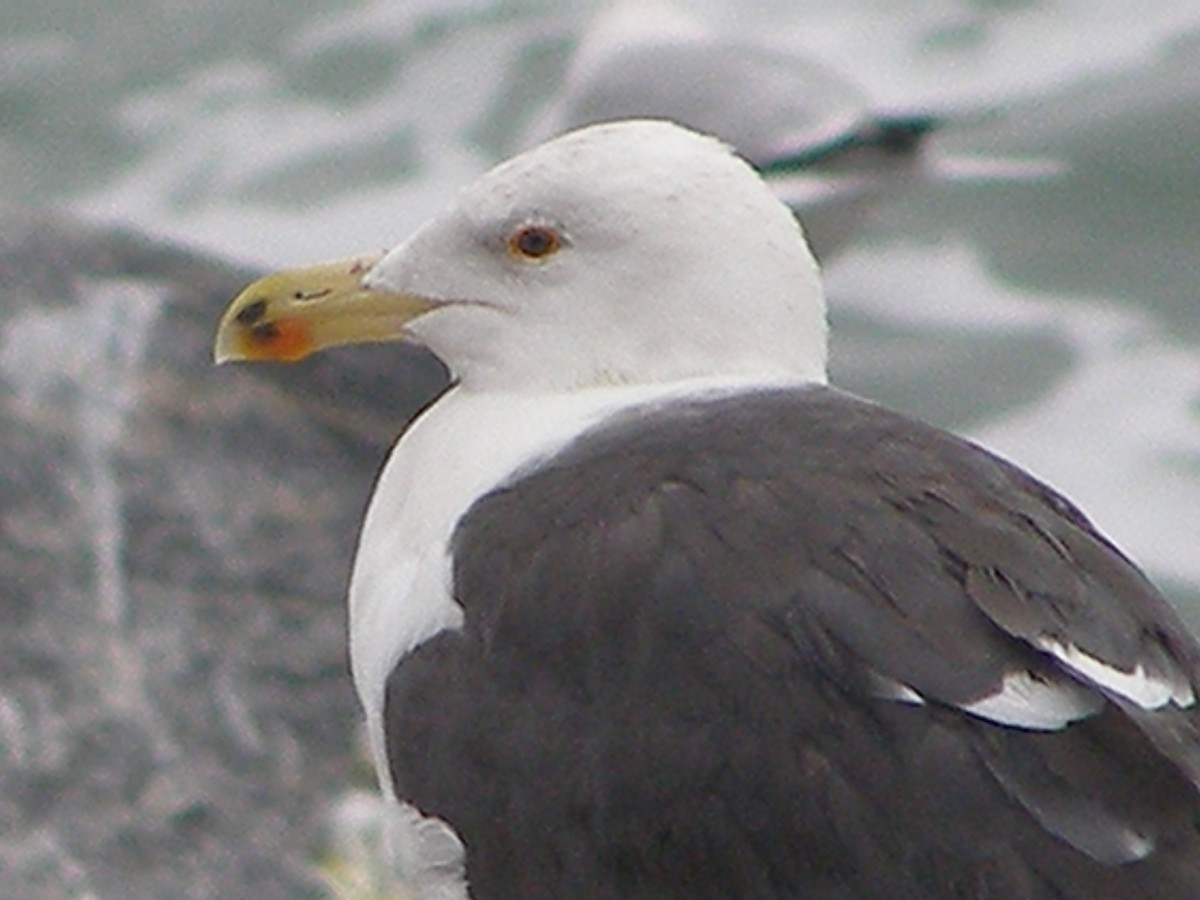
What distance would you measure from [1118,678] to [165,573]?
322 cm

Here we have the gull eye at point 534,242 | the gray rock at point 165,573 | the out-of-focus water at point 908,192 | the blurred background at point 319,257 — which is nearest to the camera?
the gull eye at point 534,242

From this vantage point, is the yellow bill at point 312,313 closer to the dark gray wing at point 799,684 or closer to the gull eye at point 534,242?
the gull eye at point 534,242

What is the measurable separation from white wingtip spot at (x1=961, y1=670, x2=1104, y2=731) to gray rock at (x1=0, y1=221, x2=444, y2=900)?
2730 mm

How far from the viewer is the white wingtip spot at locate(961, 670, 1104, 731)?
3.50 meters

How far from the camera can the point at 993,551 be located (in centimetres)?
369

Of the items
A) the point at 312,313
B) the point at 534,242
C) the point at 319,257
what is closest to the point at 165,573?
the point at 312,313

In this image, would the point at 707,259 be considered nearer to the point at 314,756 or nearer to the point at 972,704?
the point at 972,704

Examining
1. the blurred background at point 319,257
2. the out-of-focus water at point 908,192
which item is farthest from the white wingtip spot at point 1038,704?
the out-of-focus water at point 908,192

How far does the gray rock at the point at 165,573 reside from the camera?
6051mm

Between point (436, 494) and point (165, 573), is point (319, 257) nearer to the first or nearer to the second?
point (165, 573)

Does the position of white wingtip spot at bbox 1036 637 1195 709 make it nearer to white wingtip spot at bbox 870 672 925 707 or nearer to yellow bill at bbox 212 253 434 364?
white wingtip spot at bbox 870 672 925 707

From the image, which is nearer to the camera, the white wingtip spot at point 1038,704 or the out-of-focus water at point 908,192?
the white wingtip spot at point 1038,704

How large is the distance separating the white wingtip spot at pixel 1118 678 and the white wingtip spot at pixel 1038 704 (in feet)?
0.09

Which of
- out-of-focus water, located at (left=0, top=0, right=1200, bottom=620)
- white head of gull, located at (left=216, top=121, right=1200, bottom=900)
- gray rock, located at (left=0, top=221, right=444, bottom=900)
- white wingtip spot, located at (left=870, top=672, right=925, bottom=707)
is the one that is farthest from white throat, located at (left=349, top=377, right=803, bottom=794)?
out-of-focus water, located at (left=0, top=0, right=1200, bottom=620)
